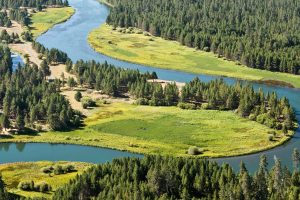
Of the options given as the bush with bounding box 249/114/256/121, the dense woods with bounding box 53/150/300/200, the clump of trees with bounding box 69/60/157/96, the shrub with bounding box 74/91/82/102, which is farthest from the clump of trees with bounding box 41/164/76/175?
the clump of trees with bounding box 69/60/157/96

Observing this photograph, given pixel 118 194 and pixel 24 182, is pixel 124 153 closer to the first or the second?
pixel 24 182

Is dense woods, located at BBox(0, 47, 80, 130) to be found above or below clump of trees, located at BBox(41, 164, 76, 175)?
above

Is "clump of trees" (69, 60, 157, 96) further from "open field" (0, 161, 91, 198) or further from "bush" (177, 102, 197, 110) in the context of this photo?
"open field" (0, 161, 91, 198)

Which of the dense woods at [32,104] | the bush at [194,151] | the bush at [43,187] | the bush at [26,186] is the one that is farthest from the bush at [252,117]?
the bush at [26,186]

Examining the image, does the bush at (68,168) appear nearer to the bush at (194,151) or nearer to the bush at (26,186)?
the bush at (26,186)

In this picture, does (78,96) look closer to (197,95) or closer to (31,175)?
(197,95)

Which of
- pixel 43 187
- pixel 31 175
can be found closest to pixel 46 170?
pixel 31 175

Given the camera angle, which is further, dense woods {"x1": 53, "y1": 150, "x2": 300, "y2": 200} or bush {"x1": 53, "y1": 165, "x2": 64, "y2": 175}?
bush {"x1": 53, "y1": 165, "x2": 64, "y2": 175}
